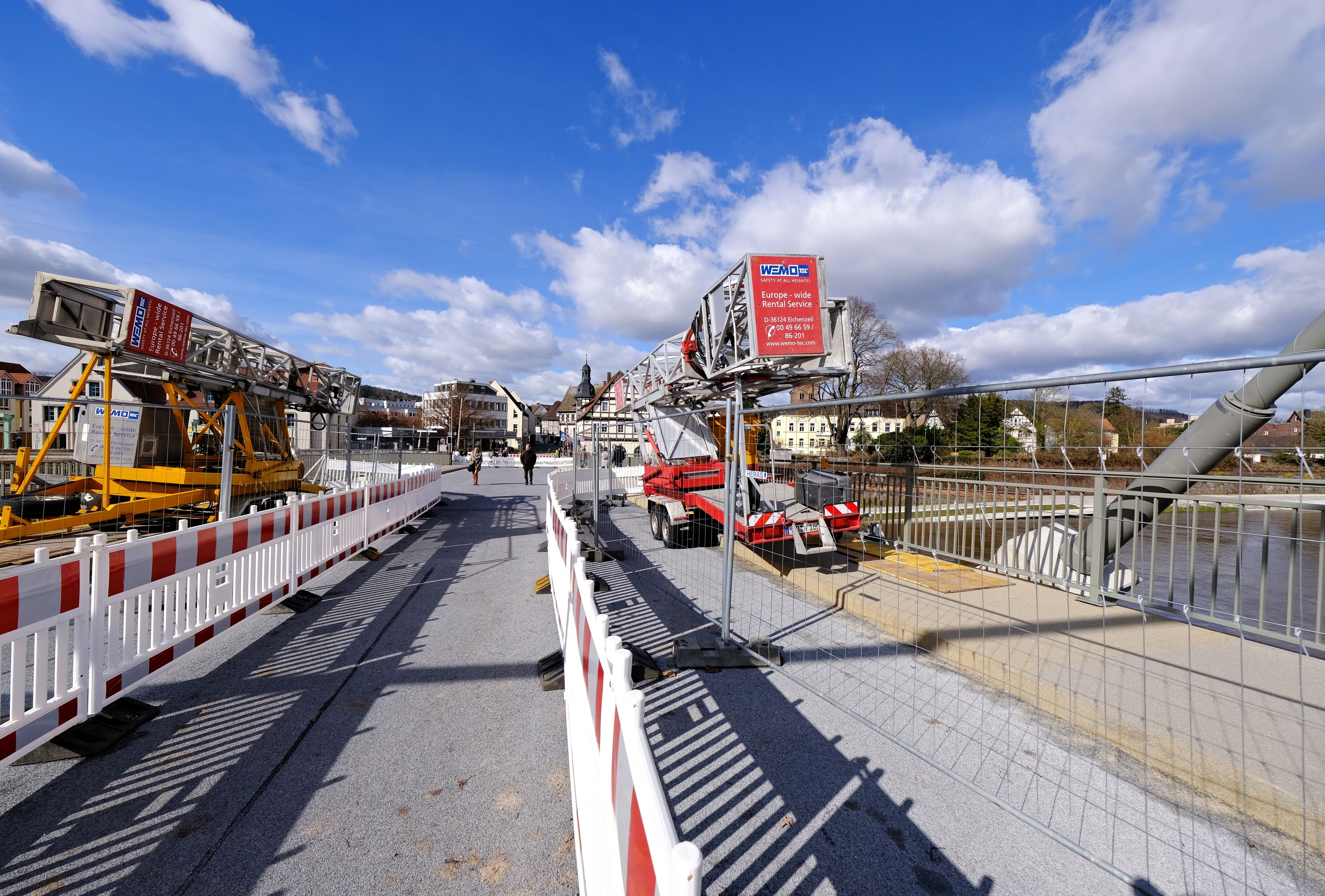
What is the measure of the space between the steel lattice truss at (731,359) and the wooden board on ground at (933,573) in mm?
3440

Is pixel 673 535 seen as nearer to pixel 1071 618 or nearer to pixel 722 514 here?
pixel 722 514

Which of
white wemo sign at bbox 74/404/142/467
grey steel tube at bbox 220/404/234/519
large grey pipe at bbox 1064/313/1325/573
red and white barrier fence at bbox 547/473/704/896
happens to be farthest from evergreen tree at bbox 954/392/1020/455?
white wemo sign at bbox 74/404/142/467

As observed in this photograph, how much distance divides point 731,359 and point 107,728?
9.27 metres

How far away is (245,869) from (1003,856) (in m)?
3.35

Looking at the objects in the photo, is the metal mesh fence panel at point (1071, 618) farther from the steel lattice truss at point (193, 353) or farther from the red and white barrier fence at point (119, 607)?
the steel lattice truss at point (193, 353)

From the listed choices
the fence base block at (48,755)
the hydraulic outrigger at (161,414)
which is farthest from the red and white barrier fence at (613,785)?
the hydraulic outrigger at (161,414)

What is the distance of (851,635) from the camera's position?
16.8 ft

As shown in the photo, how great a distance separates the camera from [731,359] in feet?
34.0

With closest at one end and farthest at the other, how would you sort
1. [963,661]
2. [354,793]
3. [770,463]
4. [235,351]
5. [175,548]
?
[354,793], [175,548], [963,661], [770,463], [235,351]

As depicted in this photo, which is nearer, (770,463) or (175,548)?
(175,548)

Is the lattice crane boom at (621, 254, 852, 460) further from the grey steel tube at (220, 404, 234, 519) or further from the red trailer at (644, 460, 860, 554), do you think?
the grey steel tube at (220, 404, 234, 519)

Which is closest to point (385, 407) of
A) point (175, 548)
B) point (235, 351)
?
point (235, 351)

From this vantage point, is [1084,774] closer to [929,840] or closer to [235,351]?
[929,840]

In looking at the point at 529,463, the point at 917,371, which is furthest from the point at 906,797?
the point at 917,371
